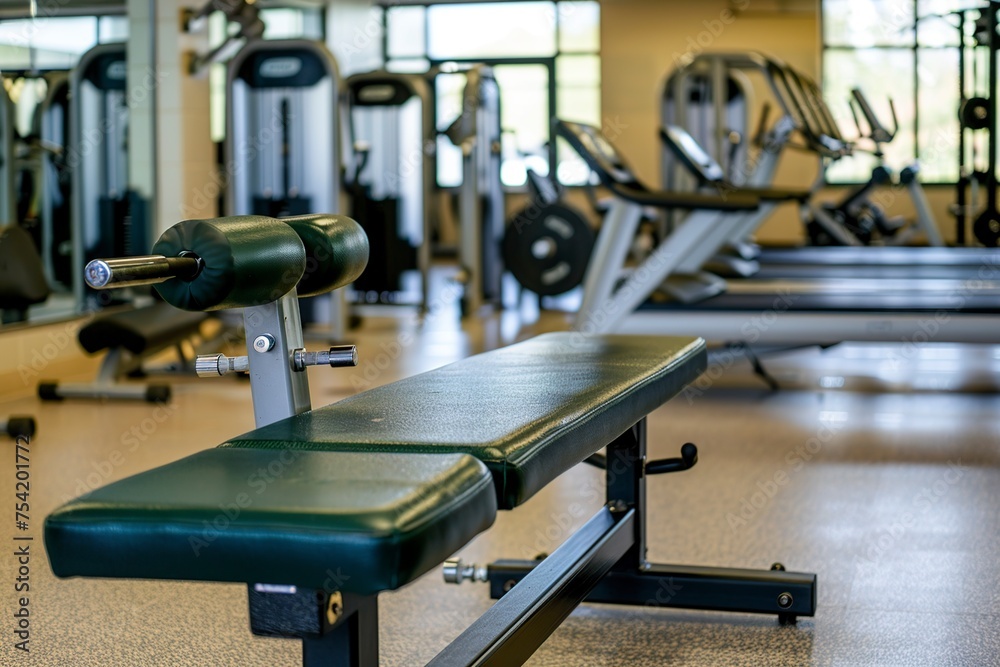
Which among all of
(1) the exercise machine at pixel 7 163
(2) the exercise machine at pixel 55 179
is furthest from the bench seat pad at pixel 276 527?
(2) the exercise machine at pixel 55 179

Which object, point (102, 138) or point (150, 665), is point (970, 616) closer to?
point (150, 665)

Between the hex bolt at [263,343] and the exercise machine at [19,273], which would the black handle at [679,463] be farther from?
the exercise machine at [19,273]

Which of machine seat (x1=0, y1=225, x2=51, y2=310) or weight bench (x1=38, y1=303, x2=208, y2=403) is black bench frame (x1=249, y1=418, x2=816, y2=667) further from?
weight bench (x1=38, y1=303, x2=208, y2=403)

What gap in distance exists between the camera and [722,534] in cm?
257

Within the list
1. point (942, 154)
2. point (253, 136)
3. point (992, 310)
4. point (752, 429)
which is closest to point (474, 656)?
point (752, 429)

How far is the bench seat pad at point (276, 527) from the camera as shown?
902mm

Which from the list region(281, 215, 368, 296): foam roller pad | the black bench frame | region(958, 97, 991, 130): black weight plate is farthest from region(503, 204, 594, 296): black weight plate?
region(281, 215, 368, 296): foam roller pad

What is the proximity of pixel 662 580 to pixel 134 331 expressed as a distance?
256 cm

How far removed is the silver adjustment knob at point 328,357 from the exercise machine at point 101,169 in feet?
13.7

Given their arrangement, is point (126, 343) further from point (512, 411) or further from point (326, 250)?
point (512, 411)

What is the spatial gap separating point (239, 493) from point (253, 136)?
5.48 m

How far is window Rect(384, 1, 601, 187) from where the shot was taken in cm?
1227

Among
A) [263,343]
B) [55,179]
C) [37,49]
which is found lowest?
[263,343]

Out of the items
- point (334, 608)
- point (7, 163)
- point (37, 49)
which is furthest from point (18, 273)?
point (334, 608)
